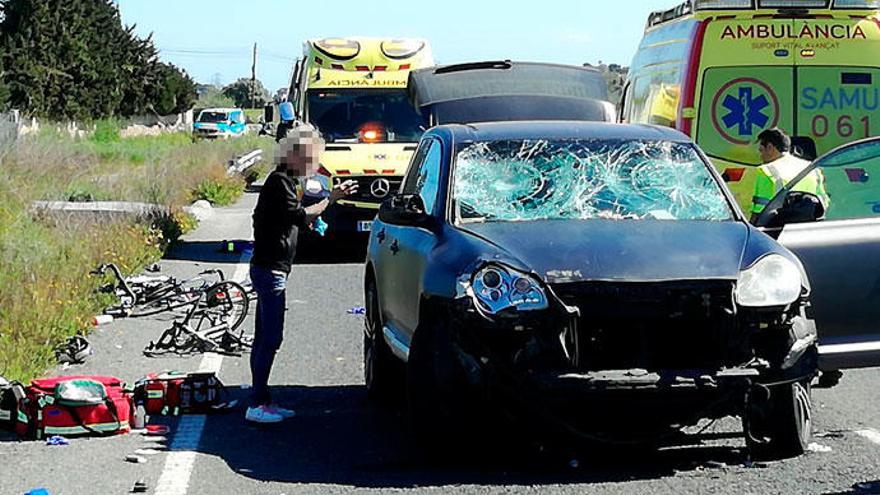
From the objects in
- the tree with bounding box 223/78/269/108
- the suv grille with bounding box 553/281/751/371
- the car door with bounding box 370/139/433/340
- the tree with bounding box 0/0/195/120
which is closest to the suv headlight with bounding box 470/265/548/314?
the suv grille with bounding box 553/281/751/371

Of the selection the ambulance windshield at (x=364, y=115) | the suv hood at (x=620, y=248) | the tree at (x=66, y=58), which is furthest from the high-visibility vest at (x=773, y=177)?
the tree at (x=66, y=58)

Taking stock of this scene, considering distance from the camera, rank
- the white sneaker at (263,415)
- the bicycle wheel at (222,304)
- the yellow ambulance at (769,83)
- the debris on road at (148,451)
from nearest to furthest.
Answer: the debris on road at (148,451) → the white sneaker at (263,415) → the bicycle wheel at (222,304) → the yellow ambulance at (769,83)

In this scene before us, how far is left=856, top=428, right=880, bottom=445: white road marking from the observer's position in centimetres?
792

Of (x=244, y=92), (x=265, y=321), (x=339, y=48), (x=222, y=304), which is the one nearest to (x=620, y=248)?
(x=265, y=321)

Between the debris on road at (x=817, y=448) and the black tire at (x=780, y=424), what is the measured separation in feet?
0.52

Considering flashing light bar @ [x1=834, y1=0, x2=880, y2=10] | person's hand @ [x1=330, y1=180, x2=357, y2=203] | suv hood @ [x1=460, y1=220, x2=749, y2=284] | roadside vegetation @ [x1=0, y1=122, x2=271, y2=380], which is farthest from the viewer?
flashing light bar @ [x1=834, y1=0, x2=880, y2=10]

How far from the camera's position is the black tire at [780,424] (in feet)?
23.9

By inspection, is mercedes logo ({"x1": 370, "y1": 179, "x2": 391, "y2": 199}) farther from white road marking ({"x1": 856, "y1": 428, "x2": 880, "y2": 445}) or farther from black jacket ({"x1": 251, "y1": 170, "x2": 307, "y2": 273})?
white road marking ({"x1": 856, "y1": 428, "x2": 880, "y2": 445})

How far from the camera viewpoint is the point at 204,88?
168 meters

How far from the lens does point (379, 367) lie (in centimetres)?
920

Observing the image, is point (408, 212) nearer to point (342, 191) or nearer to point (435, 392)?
point (342, 191)

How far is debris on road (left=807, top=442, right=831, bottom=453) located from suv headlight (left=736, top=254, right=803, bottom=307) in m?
1.01

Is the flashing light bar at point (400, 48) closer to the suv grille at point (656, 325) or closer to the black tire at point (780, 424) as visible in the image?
the black tire at point (780, 424)

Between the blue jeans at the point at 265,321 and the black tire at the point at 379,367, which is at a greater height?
the blue jeans at the point at 265,321
